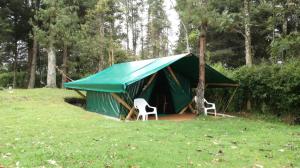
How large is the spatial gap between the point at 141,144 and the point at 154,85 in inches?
246

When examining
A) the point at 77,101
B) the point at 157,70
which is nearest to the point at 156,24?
the point at 77,101

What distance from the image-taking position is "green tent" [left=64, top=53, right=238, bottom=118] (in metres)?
10.1

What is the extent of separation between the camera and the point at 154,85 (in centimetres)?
1165

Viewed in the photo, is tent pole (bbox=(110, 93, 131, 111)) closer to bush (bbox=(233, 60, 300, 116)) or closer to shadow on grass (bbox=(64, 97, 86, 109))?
bush (bbox=(233, 60, 300, 116))

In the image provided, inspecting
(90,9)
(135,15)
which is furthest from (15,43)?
(135,15)

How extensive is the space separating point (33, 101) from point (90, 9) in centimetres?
1015

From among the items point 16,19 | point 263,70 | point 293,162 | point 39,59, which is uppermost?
point 16,19

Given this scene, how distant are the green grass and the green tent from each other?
2.00m

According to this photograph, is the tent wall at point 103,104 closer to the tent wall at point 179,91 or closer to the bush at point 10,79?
the tent wall at point 179,91

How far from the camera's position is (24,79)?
2416 cm

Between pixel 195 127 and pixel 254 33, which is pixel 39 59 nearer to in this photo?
pixel 254 33

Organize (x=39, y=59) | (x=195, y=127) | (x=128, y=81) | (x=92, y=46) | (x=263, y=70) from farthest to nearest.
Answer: (x=39, y=59) → (x=92, y=46) → (x=263, y=70) → (x=128, y=81) → (x=195, y=127)

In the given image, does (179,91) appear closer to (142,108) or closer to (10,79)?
(142,108)

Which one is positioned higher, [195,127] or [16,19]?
[16,19]
